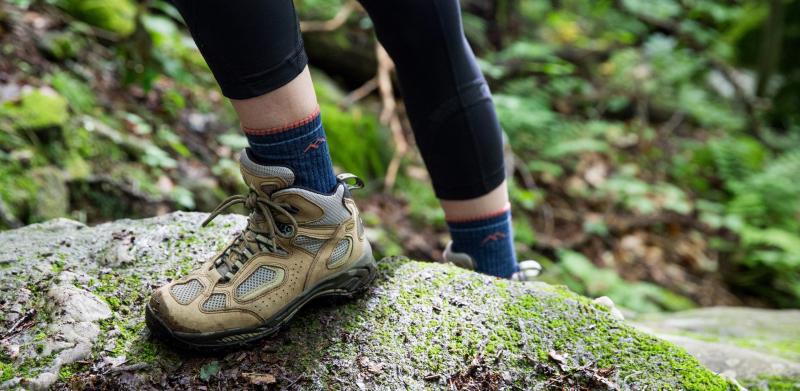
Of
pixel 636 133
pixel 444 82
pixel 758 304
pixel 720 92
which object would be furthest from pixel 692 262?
pixel 444 82

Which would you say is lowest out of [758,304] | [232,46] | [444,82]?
[758,304]

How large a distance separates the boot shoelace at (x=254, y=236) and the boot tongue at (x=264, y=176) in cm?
3

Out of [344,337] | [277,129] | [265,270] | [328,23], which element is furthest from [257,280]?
[328,23]

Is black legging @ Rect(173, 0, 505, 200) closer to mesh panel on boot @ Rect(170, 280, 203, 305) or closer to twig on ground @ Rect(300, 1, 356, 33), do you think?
mesh panel on boot @ Rect(170, 280, 203, 305)

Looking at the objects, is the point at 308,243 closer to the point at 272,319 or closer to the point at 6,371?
the point at 272,319

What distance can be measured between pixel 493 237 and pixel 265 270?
75cm

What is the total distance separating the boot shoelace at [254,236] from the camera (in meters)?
1.38

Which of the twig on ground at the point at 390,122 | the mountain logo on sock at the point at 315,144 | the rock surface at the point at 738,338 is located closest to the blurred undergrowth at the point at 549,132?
the twig on ground at the point at 390,122

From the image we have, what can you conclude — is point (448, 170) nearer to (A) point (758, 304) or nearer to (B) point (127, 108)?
(B) point (127, 108)

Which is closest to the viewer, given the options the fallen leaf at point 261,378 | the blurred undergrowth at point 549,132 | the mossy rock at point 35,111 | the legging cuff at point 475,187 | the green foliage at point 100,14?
the fallen leaf at point 261,378

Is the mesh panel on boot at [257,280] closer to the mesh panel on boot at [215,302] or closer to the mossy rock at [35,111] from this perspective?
the mesh panel on boot at [215,302]

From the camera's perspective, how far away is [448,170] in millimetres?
1730

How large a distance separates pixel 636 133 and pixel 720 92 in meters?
2.13

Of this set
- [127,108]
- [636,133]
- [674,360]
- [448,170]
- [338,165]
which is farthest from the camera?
[636,133]
